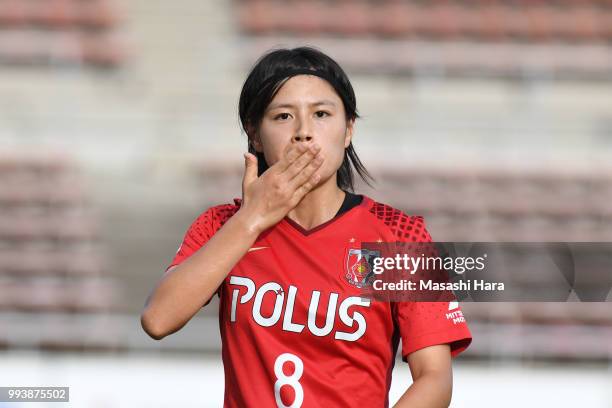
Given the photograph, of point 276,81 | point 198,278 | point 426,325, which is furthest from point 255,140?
point 426,325

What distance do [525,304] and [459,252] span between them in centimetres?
457

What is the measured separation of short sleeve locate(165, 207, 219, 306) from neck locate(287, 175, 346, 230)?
0.15 metres

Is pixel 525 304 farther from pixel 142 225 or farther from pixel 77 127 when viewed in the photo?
pixel 77 127

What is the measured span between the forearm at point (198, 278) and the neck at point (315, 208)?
21 cm

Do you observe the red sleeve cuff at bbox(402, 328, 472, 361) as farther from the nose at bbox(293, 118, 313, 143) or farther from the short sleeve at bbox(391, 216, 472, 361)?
the nose at bbox(293, 118, 313, 143)

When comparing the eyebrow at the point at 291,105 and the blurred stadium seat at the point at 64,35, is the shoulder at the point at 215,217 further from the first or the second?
the blurred stadium seat at the point at 64,35

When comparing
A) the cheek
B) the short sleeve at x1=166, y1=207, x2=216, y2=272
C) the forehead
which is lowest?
the short sleeve at x1=166, y1=207, x2=216, y2=272

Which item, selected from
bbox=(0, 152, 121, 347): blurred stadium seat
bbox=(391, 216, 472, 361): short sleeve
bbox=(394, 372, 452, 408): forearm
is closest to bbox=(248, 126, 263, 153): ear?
bbox=(391, 216, 472, 361): short sleeve

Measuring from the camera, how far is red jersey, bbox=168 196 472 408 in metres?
1.78

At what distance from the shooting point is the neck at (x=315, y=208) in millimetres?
1938

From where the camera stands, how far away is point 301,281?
1850 mm

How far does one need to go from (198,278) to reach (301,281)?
0.68 feet

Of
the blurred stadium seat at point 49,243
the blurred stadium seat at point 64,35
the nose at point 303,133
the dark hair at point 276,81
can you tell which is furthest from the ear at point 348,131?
the blurred stadium seat at point 64,35

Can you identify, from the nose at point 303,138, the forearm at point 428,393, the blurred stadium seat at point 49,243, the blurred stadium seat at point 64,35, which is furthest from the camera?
the blurred stadium seat at point 64,35
